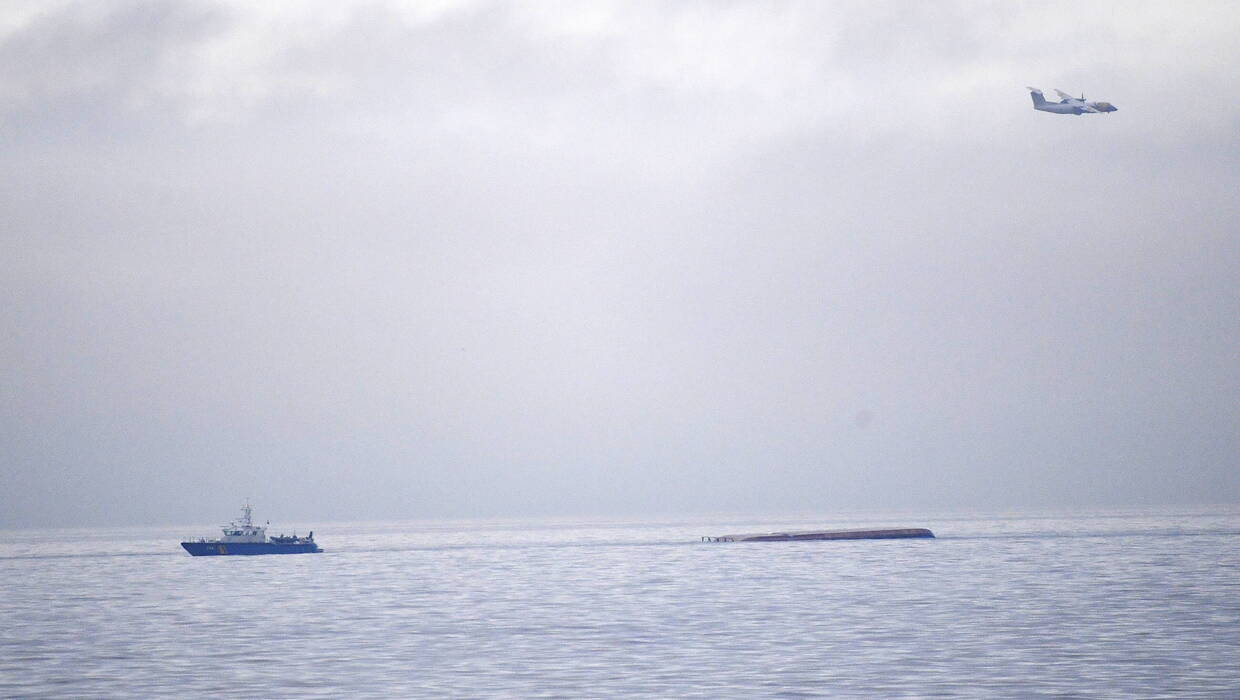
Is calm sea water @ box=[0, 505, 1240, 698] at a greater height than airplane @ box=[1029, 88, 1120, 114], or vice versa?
airplane @ box=[1029, 88, 1120, 114]

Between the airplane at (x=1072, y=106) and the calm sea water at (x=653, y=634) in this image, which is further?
the airplane at (x=1072, y=106)

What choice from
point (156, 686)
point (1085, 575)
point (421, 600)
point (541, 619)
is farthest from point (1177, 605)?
point (156, 686)

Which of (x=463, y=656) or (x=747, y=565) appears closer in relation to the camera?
(x=463, y=656)

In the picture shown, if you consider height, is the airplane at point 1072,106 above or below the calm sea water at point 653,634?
above

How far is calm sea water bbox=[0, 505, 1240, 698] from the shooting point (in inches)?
2282

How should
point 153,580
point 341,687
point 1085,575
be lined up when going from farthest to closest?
point 153,580
point 1085,575
point 341,687

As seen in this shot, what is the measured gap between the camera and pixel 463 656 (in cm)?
6869

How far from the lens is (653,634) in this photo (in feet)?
255

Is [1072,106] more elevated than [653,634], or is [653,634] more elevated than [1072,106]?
[1072,106]

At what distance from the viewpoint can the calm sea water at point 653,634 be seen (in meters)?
58.0

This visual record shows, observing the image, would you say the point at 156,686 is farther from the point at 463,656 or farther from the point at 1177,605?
the point at 1177,605

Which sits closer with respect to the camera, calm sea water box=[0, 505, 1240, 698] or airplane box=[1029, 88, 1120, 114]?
calm sea water box=[0, 505, 1240, 698]

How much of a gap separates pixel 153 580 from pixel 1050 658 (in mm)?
119907

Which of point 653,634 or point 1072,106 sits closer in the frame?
point 653,634
